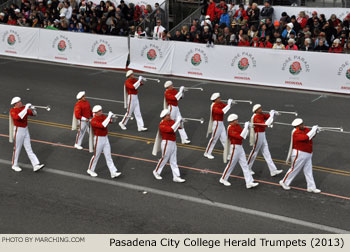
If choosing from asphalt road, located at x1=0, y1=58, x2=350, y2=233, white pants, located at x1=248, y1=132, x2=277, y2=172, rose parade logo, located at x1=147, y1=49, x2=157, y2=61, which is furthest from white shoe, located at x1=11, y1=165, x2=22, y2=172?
rose parade logo, located at x1=147, y1=49, x2=157, y2=61

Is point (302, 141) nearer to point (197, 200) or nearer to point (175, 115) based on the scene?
point (197, 200)

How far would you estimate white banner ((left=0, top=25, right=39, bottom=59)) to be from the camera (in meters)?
28.1

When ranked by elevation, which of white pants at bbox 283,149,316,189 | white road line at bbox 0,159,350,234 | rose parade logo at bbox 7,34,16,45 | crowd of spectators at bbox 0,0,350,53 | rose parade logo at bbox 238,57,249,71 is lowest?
white road line at bbox 0,159,350,234

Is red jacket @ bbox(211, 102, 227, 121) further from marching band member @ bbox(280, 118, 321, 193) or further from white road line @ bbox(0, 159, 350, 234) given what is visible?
white road line @ bbox(0, 159, 350, 234)

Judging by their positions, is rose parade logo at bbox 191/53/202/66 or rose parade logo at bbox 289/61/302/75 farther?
rose parade logo at bbox 191/53/202/66

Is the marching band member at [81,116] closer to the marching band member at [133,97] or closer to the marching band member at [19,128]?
the marching band member at [19,128]

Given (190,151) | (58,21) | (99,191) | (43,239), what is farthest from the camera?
(58,21)

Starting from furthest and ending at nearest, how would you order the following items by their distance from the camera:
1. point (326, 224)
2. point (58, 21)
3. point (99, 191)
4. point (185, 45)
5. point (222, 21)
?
point (58, 21)
point (222, 21)
point (185, 45)
point (99, 191)
point (326, 224)

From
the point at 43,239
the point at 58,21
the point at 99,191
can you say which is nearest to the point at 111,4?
the point at 58,21

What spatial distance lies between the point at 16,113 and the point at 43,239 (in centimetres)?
456

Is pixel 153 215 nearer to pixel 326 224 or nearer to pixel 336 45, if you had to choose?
pixel 326 224

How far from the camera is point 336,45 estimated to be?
72.5ft

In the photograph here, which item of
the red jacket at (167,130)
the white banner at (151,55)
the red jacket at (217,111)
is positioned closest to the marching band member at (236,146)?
the red jacket at (167,130)

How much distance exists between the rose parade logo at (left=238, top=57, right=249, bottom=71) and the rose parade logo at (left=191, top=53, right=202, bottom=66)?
6.50ft
